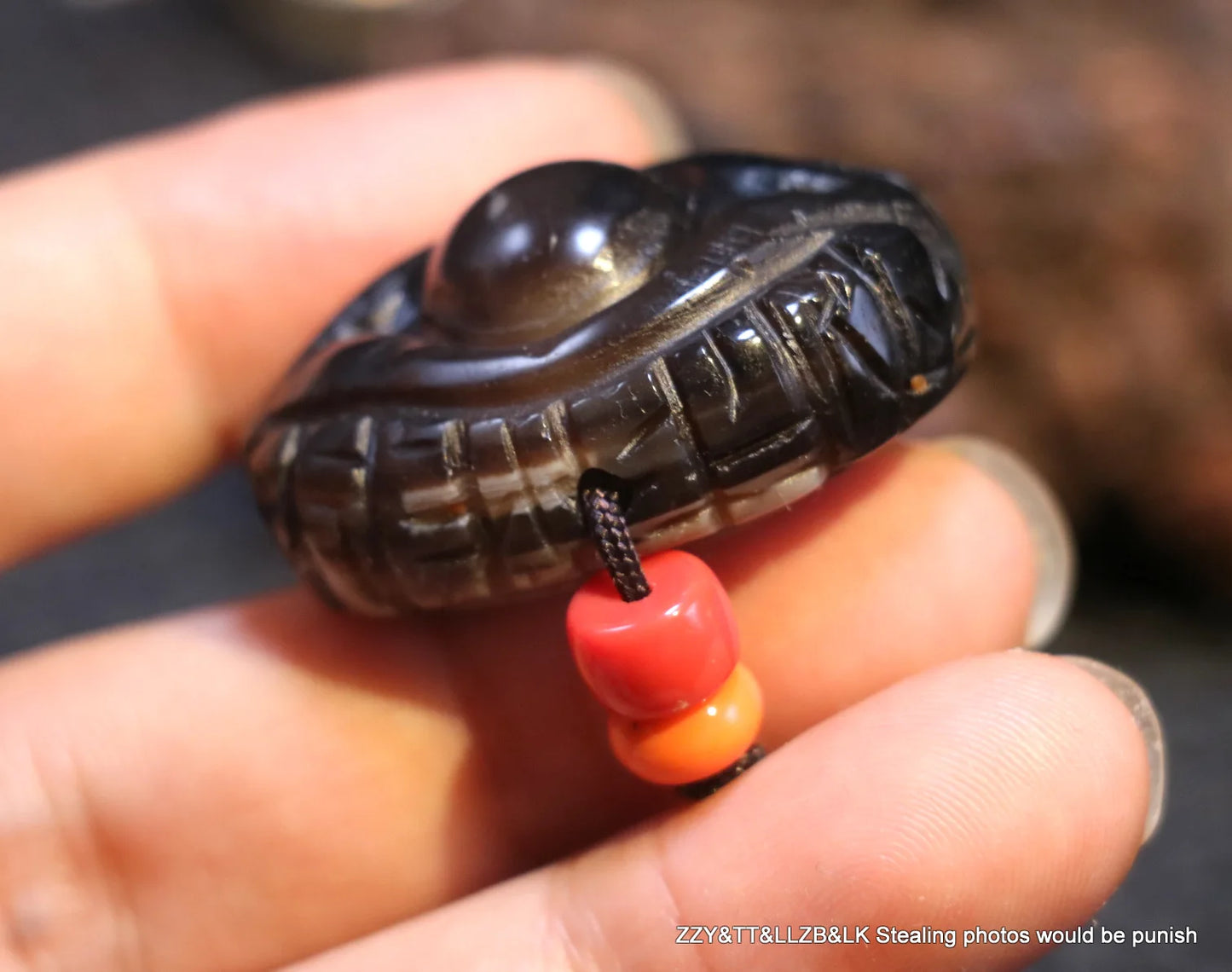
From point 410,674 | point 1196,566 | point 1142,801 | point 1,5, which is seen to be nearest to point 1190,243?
point 1196,566

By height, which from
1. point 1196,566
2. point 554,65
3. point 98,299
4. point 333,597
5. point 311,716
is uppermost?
point 554,65

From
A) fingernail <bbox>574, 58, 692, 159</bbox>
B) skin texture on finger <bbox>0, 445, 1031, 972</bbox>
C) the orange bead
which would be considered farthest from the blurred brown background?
the orange bead

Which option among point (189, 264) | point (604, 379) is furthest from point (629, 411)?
point (189, 264)

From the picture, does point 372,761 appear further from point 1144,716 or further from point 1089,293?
point 1089,293

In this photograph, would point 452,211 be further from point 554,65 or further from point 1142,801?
point 1142,801

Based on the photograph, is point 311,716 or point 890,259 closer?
point 890,259

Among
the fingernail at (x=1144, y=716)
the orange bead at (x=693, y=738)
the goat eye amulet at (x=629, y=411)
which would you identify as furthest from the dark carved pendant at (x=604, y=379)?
the fingernail at (x=1144, y=716)

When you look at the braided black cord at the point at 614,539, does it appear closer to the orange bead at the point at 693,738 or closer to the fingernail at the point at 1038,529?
the orange bead at the point at 693,738
